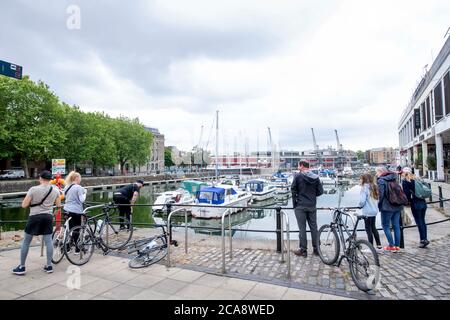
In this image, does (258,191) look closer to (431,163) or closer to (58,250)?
(431,163)

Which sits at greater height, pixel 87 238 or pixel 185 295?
pixel 87 238

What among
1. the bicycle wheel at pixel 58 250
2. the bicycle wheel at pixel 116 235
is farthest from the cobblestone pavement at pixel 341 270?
the bicycle wheel at pixel 58 250

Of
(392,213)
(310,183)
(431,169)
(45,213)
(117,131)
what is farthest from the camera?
(117,131)

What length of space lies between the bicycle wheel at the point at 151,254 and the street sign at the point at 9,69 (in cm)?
413

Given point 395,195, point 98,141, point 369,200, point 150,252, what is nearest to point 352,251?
point 369,200

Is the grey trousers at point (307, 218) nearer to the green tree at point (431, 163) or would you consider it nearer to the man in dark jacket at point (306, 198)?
the man in dark jacket at point (306, 198)

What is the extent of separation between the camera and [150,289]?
434 centimetres

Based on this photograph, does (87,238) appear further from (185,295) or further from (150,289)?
(185,295)

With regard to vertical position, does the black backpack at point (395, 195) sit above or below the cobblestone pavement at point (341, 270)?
above

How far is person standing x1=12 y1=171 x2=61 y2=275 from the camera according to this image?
5.01 metres

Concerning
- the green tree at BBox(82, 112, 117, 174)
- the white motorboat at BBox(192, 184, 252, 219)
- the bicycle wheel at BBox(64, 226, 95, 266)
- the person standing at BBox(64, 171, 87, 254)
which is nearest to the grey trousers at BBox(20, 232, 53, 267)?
the bicycle wheel at BBox(64, 226, 95, 266)

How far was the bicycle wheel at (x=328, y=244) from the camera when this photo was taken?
209 inches
